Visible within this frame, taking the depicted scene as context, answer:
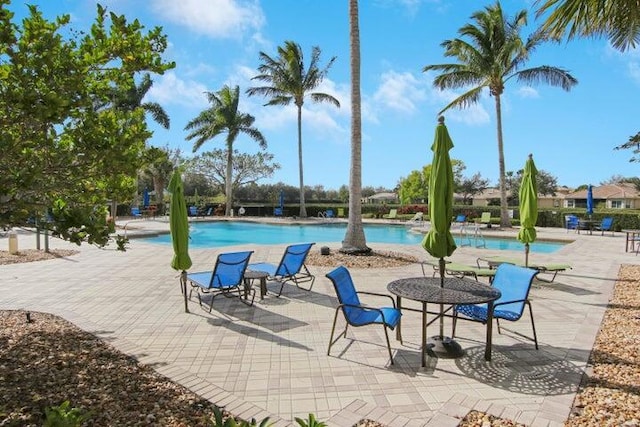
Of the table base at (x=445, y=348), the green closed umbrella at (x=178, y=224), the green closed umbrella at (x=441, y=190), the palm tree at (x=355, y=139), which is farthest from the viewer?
the palm tree at (x=355, y=139)

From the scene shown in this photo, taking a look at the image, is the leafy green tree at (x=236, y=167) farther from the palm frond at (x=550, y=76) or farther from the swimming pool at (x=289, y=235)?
the palm frond at (x=550, y=76)

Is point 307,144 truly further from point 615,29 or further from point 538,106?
point 615,29

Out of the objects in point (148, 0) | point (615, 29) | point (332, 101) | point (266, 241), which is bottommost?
point (266, 241)

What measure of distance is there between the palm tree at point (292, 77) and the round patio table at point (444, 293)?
25.2 m

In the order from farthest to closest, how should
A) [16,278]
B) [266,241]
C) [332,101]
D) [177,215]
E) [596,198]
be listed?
[596,198] < [332,101] < [266,241] < [16,278] < [177,215]

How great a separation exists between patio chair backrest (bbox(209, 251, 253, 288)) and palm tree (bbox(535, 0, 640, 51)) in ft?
18.5

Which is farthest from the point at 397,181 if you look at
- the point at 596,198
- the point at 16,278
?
the point at 16,278

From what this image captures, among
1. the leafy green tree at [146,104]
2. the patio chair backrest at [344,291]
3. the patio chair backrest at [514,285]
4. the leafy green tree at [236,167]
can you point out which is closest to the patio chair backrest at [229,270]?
the patio chair backrest at [344,291]

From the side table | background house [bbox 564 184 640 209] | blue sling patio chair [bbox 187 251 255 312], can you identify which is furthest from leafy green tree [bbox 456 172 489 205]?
blue sling patio chair [bbox 187 251 255 312]

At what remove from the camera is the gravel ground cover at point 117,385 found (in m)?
3.07

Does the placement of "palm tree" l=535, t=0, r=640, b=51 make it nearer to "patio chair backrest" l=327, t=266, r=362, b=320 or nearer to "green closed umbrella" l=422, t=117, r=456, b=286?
"green closed umbrella" l=422, t=117, r=456, b=286

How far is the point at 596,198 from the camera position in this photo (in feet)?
193

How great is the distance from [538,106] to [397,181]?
157 feet

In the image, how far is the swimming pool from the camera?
1778 centimetres
